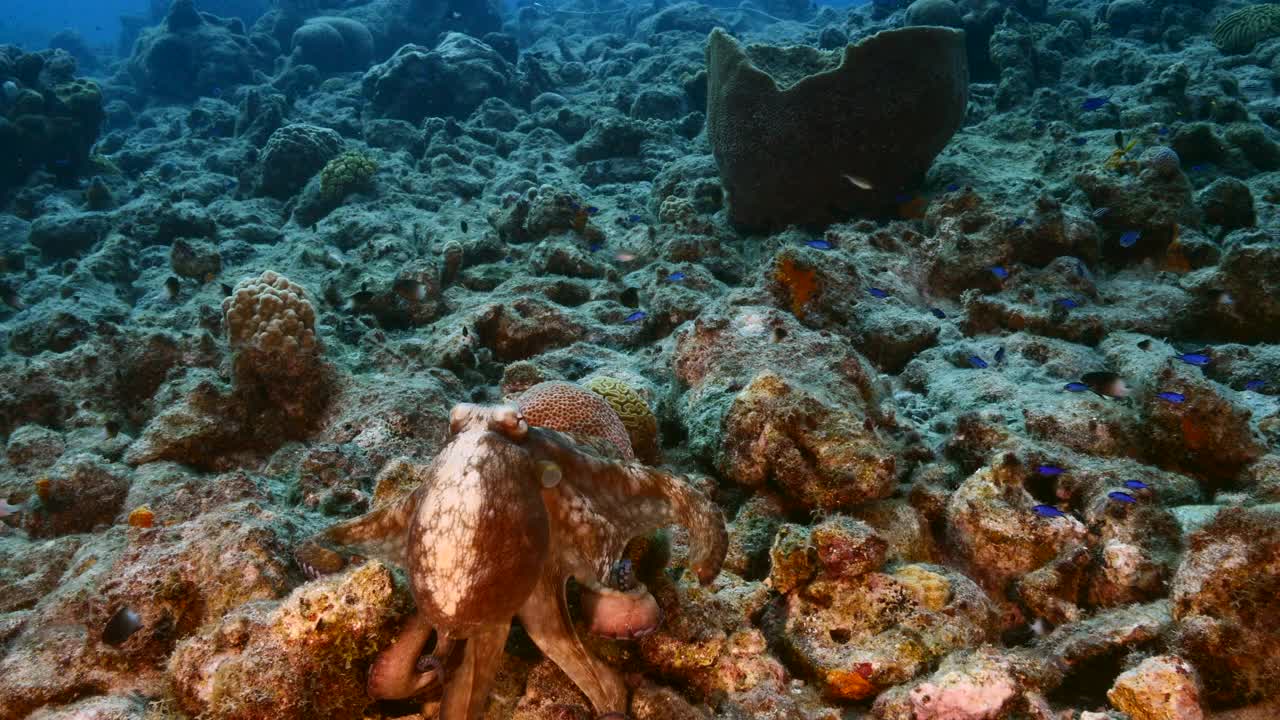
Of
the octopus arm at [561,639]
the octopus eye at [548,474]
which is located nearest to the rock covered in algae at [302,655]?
the octopus arm at [561,639]

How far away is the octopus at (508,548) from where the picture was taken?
1781mm

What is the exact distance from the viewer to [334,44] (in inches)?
960

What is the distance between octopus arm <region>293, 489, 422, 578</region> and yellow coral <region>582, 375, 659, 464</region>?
1.73m

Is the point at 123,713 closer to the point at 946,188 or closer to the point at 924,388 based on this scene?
the point at 924,388

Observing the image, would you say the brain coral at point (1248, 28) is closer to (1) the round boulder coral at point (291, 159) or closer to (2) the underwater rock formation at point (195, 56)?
(1) the round boulder coral at point (291, 159)

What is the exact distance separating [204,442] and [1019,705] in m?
5.64

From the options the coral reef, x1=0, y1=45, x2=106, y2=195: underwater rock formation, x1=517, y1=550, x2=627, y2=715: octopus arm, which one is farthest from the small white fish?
x1=0, y1=45, x2=106, y2=195: underwater rock formation

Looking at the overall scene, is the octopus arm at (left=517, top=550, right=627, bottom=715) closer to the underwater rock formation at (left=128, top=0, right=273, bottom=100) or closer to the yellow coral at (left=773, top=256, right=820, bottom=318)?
the yellow coral at (left=773, top=256, right=820, bottom=318)

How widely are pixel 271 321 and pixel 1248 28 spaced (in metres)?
19.9

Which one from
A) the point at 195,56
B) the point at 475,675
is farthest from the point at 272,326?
the point at 195,56

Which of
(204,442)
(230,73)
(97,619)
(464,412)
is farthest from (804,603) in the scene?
Answer: (230,73)

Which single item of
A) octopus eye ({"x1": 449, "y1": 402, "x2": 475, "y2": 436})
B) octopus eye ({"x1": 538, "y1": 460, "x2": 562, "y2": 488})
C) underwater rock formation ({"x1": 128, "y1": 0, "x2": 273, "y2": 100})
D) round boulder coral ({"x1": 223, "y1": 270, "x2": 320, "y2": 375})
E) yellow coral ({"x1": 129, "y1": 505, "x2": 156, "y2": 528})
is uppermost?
underwater rock formation ({"x1": 128, "y1": 0, "x2": 273, "y2": 100})

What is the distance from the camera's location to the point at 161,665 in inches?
95.6

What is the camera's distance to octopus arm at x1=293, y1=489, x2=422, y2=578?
2.12 m
